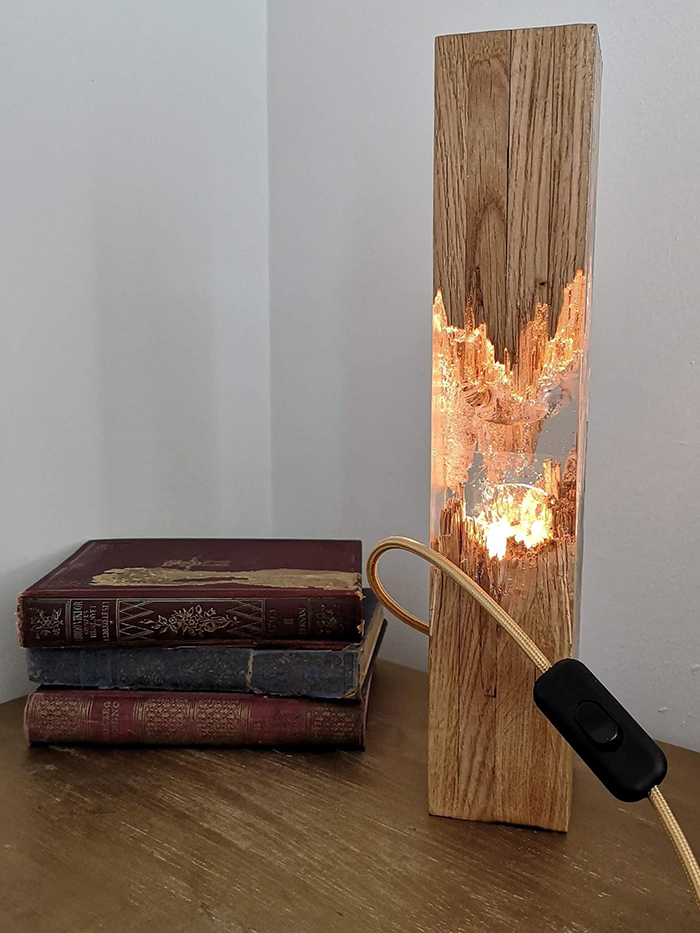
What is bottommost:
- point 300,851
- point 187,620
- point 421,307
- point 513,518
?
point 300,851

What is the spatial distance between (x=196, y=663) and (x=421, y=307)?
44cm

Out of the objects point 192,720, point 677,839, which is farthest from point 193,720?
point 677,839

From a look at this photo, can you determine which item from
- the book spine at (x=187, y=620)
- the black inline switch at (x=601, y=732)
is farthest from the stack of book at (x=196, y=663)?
the black inline switch at (x=601, y=732)

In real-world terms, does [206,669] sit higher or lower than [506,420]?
lower

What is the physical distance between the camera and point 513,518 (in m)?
0.59

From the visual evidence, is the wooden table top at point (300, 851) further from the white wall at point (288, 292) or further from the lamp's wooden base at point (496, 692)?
the white wall at point (288, 292)

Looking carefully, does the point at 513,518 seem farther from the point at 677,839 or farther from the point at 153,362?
the point at 153,362

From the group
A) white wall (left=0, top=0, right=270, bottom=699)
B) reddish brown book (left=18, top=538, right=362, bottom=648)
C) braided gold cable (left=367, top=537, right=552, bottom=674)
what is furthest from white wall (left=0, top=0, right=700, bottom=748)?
braided gold cable (left=367, top=537, right=552, bottom=674)

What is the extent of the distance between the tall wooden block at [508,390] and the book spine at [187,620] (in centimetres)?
11

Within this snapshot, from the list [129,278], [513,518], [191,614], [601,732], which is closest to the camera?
[601,732]

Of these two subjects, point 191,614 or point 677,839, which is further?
point 191,614

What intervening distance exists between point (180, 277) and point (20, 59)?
257 millimetres

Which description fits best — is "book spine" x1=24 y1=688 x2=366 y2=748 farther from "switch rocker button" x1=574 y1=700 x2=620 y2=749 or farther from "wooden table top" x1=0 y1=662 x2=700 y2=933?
"switch rocker button" x1=574 y1=700 x2=620 y2=749

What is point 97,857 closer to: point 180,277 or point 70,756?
point 70,756
